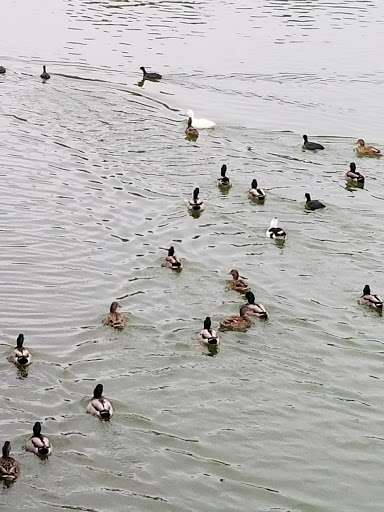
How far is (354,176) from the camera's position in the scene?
78.5 ft

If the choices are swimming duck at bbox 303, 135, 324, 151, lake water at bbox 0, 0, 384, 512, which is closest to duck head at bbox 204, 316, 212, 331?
lake water at bbox 0, 0, 384, 512

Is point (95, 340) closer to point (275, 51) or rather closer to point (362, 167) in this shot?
point (362, 167)

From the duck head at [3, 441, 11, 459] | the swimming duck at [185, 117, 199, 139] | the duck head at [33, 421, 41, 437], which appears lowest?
the duck head at [3, 441, 11, 459]

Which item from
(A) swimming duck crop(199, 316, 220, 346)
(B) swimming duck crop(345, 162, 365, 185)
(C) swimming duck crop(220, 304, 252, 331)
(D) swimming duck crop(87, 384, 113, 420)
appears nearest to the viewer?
(D) swimming duck crop(87, 384, 113, 420)

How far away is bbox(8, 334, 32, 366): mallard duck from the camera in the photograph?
14930mm

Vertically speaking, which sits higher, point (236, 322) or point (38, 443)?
point (236, 322)

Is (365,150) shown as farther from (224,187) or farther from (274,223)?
(274,223)

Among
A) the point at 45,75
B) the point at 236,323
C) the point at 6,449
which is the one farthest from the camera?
the point at 45,75

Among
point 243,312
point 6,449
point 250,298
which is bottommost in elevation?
point 6,449

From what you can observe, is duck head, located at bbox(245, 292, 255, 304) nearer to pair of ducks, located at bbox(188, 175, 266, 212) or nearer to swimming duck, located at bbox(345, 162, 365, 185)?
pair of ducks, located at bbox(188, 175, 266, 212)

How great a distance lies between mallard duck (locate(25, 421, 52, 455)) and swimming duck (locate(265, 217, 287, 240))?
8883mm

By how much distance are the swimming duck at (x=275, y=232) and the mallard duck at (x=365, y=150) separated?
22.4 feet

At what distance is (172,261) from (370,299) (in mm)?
4029

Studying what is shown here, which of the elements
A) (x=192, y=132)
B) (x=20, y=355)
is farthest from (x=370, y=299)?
(x=192, y=132)
